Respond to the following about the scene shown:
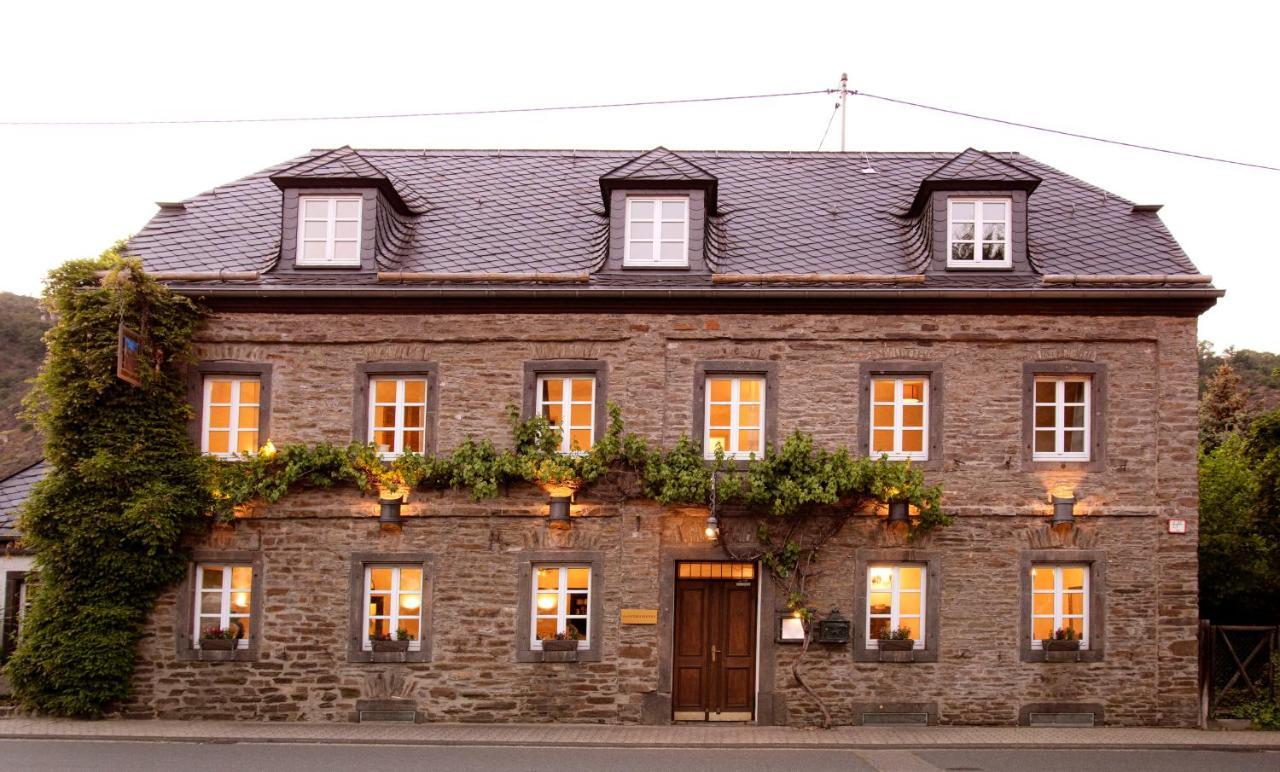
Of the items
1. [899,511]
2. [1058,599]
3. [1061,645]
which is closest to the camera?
[899,511]

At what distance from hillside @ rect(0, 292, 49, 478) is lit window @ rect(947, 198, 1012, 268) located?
3495cm

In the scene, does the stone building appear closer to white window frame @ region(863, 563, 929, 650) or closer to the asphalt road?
white window frame @ region(863, 563, 929, 650)

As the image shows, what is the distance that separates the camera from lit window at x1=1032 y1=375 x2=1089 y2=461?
16.7 m

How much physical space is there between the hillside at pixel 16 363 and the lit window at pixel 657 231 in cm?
3136

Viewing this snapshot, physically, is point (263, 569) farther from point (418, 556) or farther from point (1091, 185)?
point (1091, 185)

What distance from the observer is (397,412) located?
17.2 metres

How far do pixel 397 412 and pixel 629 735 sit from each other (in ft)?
19.0

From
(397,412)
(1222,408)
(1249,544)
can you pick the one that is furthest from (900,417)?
(1222,408)

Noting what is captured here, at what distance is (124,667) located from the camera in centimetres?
1639

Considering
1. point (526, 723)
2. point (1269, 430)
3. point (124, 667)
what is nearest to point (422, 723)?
point (526, 723)

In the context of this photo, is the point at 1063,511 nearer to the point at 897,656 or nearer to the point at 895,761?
the point at 897,656

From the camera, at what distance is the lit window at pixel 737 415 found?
55.5 feet

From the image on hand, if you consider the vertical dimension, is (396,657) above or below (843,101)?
below

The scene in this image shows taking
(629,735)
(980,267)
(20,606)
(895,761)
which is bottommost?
(629,735)
